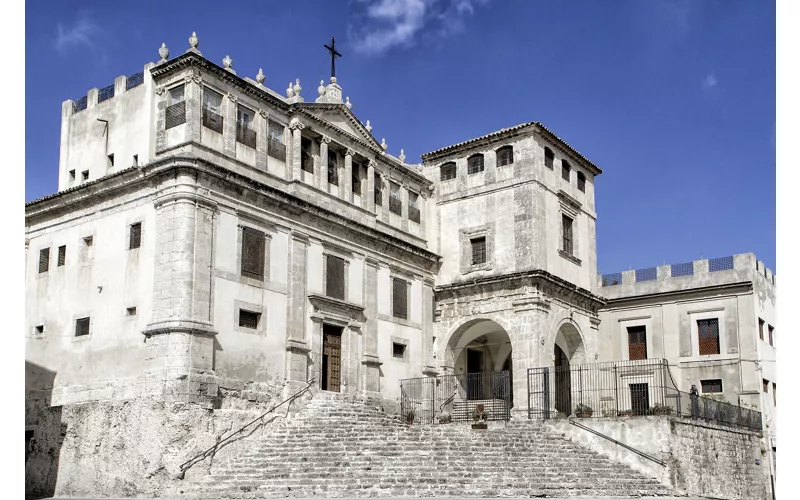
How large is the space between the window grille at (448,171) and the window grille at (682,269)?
10150 millimetres

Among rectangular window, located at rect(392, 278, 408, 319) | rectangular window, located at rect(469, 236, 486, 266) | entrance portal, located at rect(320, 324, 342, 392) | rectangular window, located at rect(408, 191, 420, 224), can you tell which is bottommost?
entrance portal, located at rect(320, 324, 342, 392)

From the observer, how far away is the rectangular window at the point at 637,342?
124ft

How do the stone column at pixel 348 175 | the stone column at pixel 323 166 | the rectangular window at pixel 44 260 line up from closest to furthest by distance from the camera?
the rectangular window at pixel 44 260
the stone column at pixel 323 166
the stone column at pixel 348 175

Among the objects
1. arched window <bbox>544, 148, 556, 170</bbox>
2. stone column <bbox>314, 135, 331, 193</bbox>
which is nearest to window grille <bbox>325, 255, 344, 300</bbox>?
stone column <bbox>314, 135, 331, 193</bbox>

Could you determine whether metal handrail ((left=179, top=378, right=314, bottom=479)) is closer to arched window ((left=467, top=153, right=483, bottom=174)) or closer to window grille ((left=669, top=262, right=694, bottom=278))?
arched window ((left=467, top=153, right=483, bottom=174))

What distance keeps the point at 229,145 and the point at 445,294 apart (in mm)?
11468

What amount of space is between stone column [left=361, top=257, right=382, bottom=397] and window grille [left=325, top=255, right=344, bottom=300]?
4.16ft

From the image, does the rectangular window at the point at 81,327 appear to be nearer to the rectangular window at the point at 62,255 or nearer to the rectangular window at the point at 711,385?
the rectangular window at the point at 62,255

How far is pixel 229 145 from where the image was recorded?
26922 mm

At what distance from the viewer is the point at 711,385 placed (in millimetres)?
35875

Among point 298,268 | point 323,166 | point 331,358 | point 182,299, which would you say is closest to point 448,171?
point 323,166

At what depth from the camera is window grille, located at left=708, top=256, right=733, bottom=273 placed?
119 feet

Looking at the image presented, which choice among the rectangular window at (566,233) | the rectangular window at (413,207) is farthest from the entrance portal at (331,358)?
the rectangular window at (566,233)
